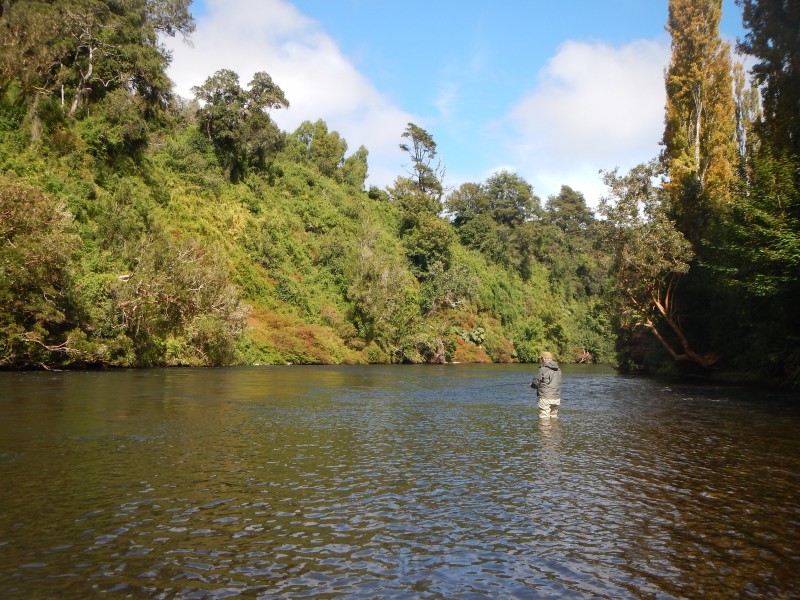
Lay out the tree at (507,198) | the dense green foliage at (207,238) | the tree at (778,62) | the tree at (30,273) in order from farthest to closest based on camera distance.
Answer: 1. the tree at (507,198)
2. the dense green foliage at (207,238)
3. the tree at (30,273)
4. the tree at (778,62)

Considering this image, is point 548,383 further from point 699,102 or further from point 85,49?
Answer: point 85,49

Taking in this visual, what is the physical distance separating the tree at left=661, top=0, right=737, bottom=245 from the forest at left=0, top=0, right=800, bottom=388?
0.48ft

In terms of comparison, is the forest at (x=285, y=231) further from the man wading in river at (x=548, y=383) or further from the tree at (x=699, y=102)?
the man wading in river at (x=548, y=383)

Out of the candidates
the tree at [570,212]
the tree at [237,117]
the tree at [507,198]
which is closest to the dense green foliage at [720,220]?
the tree at [237,117]

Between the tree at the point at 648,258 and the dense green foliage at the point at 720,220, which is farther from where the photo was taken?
the tree at the point at 648,258

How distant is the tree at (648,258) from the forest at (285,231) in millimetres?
179

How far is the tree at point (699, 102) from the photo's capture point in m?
48.1

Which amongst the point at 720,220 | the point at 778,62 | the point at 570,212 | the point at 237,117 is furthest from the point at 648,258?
the point at 570,212

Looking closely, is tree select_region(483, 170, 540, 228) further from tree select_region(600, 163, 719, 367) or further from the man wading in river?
the man wading in river

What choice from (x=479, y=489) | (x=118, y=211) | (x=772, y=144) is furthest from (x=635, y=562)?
(x=118, y=211)

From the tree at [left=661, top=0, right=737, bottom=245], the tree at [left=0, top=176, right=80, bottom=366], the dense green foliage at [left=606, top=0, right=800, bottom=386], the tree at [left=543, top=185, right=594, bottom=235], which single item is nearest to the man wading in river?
the dense green foliage at [left=606, top=0, right=800, bottom=386]

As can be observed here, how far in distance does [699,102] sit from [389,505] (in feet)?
165

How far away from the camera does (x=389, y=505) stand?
1053 centimetres

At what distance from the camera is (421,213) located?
308 ft
